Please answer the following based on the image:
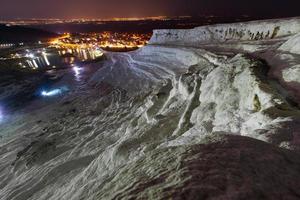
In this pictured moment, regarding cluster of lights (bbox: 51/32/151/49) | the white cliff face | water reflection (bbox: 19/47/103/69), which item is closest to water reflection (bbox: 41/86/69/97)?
the white cliff face

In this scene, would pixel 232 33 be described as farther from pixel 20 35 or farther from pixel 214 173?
pixel 20 35

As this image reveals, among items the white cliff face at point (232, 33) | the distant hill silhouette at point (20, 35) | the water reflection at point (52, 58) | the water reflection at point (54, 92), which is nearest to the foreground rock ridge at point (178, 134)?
the white cliff face at point (232, 33)

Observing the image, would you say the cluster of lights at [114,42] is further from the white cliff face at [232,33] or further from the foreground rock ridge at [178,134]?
the foreground rock ridge at [178,134]

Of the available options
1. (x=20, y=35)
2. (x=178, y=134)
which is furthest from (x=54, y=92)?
(x=20, y=35)

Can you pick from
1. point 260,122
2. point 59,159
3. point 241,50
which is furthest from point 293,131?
point 241,50

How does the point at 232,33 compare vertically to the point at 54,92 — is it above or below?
above

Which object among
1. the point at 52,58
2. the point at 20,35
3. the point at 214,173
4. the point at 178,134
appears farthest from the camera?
the point at 20,35

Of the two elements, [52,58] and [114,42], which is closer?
[52,58]

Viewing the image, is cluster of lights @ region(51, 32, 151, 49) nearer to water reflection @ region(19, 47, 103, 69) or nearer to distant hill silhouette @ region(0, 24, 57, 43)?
water reflection @ region(19, 47, 103, 69)
